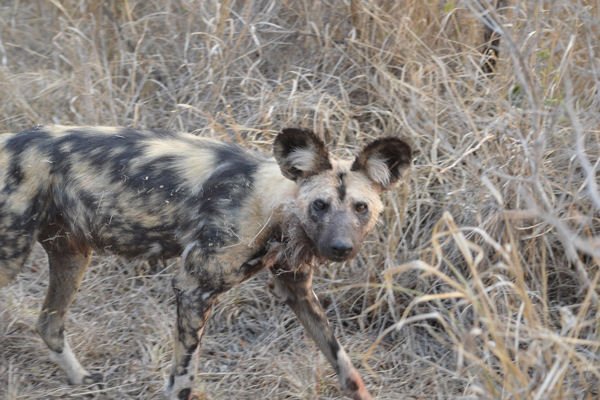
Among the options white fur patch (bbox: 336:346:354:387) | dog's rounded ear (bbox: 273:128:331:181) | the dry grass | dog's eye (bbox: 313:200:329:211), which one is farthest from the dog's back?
white fur patch (bbox: 336:346:354:387)

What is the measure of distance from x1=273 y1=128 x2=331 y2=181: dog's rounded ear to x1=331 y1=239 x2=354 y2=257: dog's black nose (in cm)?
35

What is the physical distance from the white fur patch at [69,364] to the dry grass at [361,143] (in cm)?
6

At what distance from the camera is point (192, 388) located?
3037 millimetres

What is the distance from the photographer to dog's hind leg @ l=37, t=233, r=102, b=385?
339 cm

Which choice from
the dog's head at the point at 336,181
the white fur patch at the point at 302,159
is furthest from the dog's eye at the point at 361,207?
the white fur patch at the point at 302,159

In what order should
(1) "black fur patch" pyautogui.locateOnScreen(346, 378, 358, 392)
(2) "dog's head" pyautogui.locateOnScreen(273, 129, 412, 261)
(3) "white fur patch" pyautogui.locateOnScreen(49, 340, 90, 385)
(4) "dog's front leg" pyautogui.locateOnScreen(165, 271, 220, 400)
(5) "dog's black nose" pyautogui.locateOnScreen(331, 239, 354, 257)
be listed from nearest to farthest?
(5) "dog's black nose" pyautogui.locateOnScreen(331, 239, 354, 257), (2) "dog's head" pyautogui.locateOnScreen(273, 129, 412, 261), (4) "dog's front leg" pyautogui.locateOnScreen(165, 271, 220, 400), (1) "black fur patch" pyautogui.locateOnScreen(346, 378, 358, 392), (3) "white fur patch" pyautogui.locateOnScreen(49, 340, 90, 385)

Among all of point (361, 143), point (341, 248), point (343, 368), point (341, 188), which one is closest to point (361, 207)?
point (341, 188)

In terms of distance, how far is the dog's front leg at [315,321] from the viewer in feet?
10.2

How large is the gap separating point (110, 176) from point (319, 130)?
1.43m

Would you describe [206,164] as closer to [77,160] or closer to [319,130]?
[77,160]

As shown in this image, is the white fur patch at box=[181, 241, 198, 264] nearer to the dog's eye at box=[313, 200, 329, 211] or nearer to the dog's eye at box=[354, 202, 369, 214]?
the dog's eye at box=[313, 200, 329, 211]

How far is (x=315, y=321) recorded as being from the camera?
10.5 feet

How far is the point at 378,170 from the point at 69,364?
63.8 inches

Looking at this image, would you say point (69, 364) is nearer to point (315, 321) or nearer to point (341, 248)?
point (315, 321)
